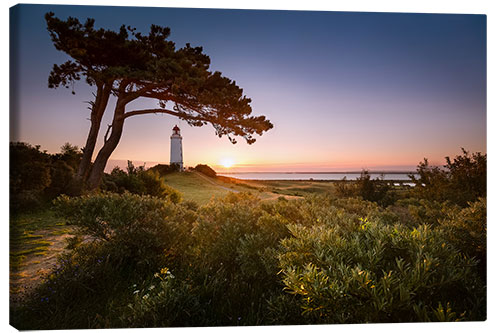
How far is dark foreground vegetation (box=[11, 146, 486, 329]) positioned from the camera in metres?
2.33

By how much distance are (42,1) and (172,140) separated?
2283mm

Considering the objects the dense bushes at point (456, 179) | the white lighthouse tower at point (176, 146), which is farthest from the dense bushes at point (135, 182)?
the dense bushes at point (456, 179)

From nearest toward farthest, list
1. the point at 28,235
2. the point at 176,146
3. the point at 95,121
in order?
the point at 28,235, the point at 95,121, the point at 176,146

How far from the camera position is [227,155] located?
4219 millimetres

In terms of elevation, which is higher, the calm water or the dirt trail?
the calm water

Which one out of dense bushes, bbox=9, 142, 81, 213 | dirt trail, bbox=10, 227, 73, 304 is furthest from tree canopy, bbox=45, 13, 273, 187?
dirt trail, bbox=10, 227, 73, 304

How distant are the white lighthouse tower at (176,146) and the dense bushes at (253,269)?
0.76 metres

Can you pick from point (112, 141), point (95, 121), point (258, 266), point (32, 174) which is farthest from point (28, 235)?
point (258, 266)

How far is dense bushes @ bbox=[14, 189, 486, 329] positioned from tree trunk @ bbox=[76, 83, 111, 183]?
30.3 inches

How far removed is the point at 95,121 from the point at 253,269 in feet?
9.17

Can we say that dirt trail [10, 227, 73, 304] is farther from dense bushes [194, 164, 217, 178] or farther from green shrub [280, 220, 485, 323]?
green shrub [280, 220, 485, 323]

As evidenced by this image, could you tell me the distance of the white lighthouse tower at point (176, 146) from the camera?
13.3ft

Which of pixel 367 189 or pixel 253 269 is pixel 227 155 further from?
pixel 367 189

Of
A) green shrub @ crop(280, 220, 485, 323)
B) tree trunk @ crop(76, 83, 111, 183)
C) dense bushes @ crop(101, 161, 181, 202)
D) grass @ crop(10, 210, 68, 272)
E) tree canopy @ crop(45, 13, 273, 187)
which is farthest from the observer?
dense bushes @ crop(101, 161, 181, 202)
